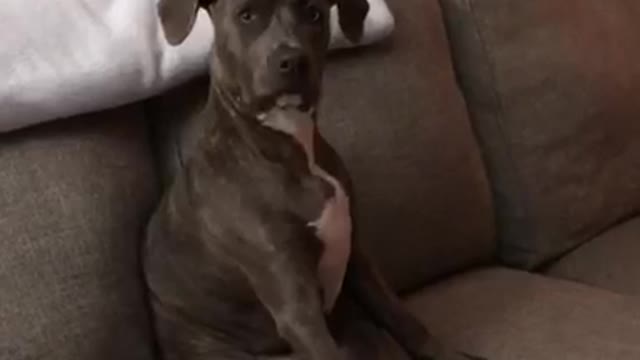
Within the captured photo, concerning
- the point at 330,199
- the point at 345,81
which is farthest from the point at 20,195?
the point at 345,81

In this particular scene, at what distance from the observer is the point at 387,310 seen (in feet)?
5.69

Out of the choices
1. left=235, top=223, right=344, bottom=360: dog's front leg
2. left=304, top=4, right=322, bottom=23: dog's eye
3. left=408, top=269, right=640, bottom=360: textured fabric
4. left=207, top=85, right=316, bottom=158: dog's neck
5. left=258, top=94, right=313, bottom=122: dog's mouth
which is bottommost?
left=408, top=269, right=640, bottom=360: textured fabric

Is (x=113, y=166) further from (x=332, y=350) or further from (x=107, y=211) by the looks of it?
(x=332, y=350)

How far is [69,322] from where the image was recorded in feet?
5.18

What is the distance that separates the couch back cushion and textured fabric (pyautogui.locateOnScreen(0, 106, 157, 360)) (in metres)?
0.33

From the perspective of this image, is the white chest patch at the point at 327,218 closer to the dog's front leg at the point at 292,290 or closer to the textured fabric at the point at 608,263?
the dog's front leg at the point at 292,290

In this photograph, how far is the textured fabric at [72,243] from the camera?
1562 mm

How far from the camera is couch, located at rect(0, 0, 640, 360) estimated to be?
160cm

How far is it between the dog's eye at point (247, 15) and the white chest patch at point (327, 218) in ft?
0.38

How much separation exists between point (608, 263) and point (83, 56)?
0.89 metres

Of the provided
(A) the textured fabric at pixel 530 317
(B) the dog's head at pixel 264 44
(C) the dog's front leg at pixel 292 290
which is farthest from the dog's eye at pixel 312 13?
(A) the textured fabric at pixel 530 317

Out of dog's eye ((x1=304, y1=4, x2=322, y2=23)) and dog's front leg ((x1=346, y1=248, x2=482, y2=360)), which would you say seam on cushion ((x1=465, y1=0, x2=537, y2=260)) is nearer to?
dog's front leg ((x1=346, y1=248, x2=482, y2=360))

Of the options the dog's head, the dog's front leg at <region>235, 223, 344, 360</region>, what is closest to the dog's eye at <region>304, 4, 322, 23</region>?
the dog's head

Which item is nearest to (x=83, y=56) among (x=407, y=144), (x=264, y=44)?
(x=264, y=44)
